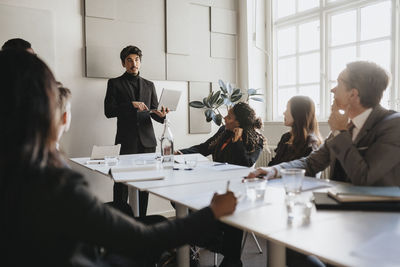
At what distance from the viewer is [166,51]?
4363 mm

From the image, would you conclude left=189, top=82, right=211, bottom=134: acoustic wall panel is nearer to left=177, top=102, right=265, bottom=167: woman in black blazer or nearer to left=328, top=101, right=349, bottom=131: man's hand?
left=177, top=102, right=265, bottom=167: woman in black blazer

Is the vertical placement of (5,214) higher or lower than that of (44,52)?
lower

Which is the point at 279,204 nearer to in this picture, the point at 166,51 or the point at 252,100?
the point at 166,51

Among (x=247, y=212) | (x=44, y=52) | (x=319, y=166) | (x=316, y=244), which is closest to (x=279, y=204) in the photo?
(x=247, y=212)

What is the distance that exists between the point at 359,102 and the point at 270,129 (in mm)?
2969

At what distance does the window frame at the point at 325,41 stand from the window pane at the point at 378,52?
52mm

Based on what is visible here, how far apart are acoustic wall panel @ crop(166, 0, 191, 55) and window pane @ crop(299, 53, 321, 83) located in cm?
149

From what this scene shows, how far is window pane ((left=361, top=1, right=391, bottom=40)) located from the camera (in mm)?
3792

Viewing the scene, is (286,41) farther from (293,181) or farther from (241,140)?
(293,181)

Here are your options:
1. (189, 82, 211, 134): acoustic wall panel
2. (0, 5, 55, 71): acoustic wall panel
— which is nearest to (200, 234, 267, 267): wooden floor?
(189, 82, 211, 134): acoustic wall panel

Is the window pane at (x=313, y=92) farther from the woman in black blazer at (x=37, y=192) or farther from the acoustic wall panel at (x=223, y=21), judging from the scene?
the woman in black blazer at (x=37, y=192)

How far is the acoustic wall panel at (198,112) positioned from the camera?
180 inches

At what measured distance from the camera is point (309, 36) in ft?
15.0

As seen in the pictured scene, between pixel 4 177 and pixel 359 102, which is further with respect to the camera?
pixel 359 102
